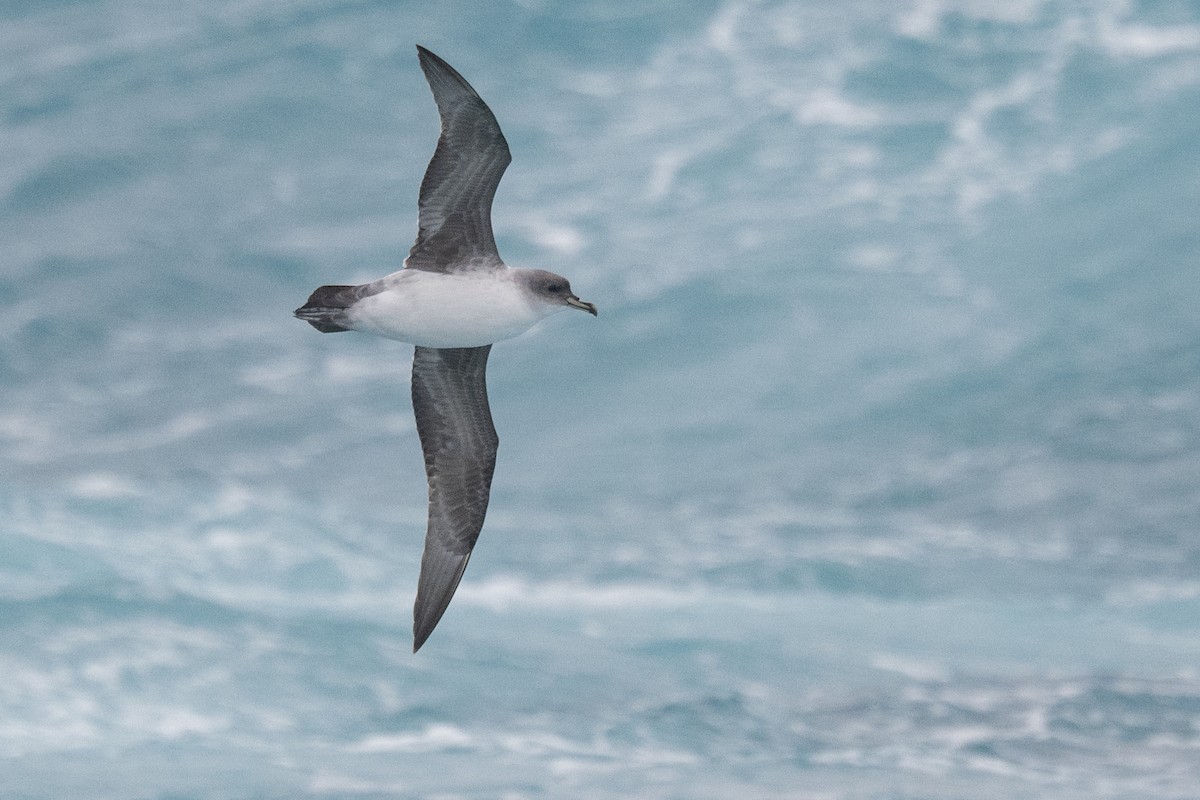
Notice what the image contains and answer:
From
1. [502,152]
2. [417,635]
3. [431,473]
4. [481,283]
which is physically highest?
[502,152]

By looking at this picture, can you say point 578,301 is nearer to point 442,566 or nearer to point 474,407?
point 474,407

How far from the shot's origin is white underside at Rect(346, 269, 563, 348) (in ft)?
47.3

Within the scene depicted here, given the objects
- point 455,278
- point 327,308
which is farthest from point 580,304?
point 327,308

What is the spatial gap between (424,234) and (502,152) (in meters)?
1.02

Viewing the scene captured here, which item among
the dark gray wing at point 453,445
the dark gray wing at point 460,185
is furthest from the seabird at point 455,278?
the dark gray wing at point 453,445

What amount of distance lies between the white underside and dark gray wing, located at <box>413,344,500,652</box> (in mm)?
1374

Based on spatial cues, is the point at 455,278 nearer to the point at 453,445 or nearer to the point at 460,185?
the point at 460,185

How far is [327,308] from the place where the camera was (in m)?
14.4

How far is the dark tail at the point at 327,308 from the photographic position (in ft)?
47.3

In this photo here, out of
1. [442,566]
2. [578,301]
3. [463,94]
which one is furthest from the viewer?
[442,566]

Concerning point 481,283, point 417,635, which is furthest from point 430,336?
point 417,635

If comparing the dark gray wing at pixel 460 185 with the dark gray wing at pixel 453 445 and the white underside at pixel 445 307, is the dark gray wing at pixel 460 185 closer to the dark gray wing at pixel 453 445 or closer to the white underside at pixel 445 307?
the white underside at pixel 445 307

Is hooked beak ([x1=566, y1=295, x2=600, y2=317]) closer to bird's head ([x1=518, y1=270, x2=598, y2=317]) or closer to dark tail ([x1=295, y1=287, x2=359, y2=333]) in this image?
bird's head ([x1=518, y1=270, x2=598, y2=317])

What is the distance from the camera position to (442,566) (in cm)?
1602
